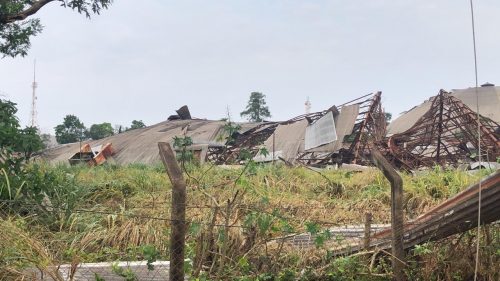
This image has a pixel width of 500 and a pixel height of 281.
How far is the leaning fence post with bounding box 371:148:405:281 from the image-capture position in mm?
3414

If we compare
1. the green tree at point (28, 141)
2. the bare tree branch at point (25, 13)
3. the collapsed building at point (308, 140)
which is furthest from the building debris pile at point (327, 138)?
the green tree at point (28, 141)

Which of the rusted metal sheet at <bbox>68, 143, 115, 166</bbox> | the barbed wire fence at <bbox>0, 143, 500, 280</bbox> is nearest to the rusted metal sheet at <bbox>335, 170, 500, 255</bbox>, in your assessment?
the barbed wire fence at <bbox>0, 143, 500, 280</bbox>

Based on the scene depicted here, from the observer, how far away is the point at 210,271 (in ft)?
12.1

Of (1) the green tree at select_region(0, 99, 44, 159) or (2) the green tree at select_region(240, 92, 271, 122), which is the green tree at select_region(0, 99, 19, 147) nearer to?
(1) the green tree at select_region(0, 99, 44, 159)

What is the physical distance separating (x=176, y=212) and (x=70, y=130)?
41.7 metres

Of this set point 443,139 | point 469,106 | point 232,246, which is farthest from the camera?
point 469,106

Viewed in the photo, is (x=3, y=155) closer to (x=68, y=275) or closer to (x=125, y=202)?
(x=125, y=202)

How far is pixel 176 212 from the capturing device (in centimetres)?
296

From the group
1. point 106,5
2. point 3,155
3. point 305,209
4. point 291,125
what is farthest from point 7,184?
point 291,125

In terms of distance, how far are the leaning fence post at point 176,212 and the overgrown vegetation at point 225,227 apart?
363 millimetres

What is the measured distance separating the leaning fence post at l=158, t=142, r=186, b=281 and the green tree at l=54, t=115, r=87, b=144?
3923 cm

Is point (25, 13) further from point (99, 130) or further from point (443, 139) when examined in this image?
point (99, 130)

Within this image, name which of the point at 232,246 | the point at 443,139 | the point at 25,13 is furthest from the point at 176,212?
the point at 443,139

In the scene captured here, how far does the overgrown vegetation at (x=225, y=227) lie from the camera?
12.3ft
